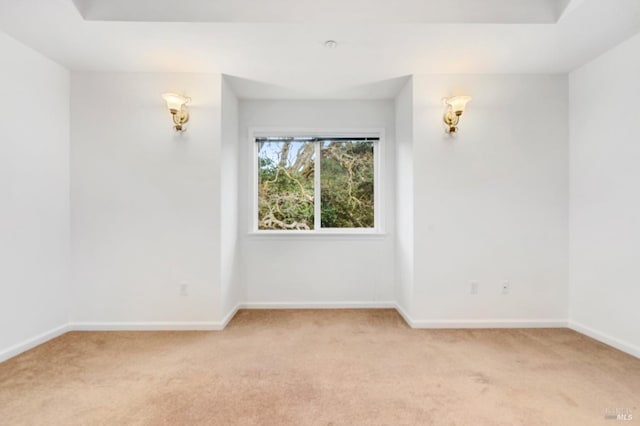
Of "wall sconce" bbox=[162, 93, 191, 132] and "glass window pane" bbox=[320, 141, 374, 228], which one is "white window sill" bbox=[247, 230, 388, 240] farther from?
"wall sconce" bbox=[162, 93, 191, 132]

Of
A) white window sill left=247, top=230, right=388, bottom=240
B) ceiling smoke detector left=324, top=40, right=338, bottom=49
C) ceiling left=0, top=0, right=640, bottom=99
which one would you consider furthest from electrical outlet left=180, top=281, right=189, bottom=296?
ceiling smoke detector left=324, top=40, right=338, bottom=49

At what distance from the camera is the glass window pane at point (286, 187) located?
151 inches

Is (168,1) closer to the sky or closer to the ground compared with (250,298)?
closer to the sky

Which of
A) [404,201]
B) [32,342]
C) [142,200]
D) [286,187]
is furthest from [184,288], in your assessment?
[404,201]

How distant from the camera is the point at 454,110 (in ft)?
9.66

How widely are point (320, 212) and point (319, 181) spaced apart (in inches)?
14.7

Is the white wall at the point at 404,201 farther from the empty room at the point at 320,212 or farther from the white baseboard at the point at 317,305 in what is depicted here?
the white baseboard at the point at 317,305

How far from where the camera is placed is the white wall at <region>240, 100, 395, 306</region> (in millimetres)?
3654

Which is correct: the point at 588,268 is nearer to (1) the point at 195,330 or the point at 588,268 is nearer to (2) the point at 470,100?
(2) the point at 470,100

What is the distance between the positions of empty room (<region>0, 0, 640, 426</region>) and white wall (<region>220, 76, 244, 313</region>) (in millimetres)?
35

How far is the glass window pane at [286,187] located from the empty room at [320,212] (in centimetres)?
2

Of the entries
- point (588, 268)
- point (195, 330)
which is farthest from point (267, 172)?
point (588, 268)

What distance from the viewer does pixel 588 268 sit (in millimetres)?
2867

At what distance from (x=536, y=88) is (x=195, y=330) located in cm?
397
